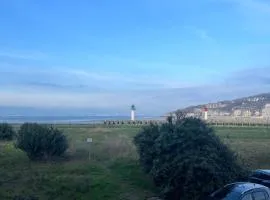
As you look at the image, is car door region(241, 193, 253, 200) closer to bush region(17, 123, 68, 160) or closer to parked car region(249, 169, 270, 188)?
parked car region(249, 169, 270, 188)

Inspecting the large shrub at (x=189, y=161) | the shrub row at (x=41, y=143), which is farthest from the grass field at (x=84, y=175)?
the large shrub at (x=189, y=161)

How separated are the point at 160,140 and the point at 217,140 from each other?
2.69m

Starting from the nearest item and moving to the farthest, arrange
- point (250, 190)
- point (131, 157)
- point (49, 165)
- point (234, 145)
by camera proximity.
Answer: point (250, 190) < point (49, 165) < point (131, 157) < point (234, 145)

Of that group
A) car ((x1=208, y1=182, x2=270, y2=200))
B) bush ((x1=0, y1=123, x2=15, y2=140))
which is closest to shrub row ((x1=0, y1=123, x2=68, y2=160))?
bush ((x1=0, y1=123, x2=15, y2=140))

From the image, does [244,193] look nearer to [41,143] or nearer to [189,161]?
[189,161]

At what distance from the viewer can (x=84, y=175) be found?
85.0 feet

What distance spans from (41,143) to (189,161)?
39.0 feet

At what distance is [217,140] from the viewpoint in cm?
2439

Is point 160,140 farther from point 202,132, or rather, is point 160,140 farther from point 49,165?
point 49,165

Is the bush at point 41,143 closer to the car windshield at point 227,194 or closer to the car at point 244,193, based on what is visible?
the car windshield at point 227,194

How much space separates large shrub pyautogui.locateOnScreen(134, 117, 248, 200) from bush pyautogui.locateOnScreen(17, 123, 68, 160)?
8.60 meters

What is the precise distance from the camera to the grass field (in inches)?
899

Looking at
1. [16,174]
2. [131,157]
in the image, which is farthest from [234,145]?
[16,174]

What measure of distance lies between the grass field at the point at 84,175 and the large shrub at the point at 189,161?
1327mm
